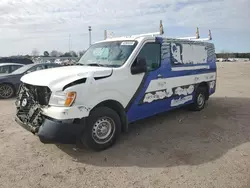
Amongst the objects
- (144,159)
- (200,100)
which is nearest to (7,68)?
(200,100)

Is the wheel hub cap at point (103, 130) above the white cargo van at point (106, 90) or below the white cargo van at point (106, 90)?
below

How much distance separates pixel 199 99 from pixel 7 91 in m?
7.90

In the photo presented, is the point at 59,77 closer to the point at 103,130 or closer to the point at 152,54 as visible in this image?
the point at 103,130

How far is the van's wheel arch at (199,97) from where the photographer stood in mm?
7290

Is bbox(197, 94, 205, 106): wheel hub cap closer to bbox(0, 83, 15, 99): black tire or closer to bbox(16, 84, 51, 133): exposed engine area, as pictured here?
bbox(16, 84, 51, 133): exposed engine area

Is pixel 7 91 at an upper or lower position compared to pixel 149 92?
lower

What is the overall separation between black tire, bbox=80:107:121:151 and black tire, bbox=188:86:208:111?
11.7ft

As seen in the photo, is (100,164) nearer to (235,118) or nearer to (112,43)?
(112,43)

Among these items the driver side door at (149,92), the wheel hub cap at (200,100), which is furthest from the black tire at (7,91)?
the wheel hub cap at (200,100)

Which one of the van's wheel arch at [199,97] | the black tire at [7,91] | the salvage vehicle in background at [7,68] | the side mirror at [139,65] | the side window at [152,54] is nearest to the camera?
the side mirror at [139,65]

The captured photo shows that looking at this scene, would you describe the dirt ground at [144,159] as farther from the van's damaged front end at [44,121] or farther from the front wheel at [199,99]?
the front wheel at [199,99]

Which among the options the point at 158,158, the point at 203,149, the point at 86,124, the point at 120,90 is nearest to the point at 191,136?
the point at 203,149

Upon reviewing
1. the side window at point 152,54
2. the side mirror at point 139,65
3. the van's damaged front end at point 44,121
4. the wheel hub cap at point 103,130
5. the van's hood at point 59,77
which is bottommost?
the wheel hub cap at point 103,130

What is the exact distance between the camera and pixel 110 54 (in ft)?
16.8
